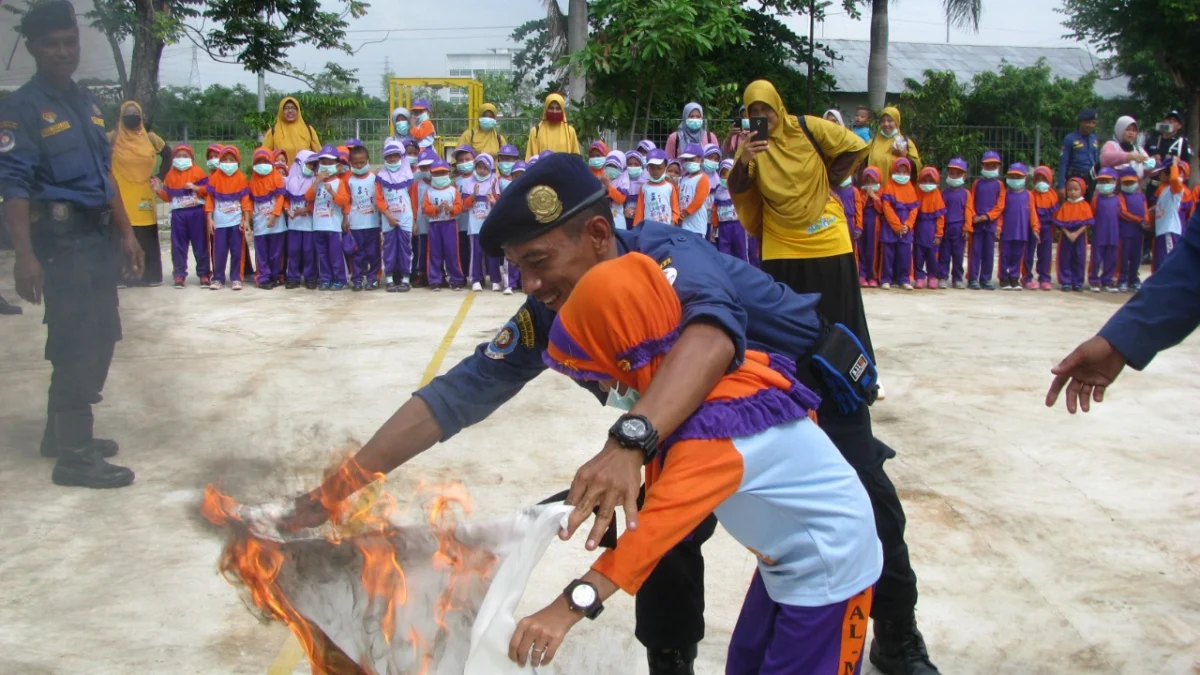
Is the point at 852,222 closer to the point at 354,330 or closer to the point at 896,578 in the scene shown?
the point at 354,330

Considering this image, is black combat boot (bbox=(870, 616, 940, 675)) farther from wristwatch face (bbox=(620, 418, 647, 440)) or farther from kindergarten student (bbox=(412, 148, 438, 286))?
kindergarten student (bbox=(412, 148, 438, 286))

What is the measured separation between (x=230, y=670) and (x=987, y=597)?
2.53 metres

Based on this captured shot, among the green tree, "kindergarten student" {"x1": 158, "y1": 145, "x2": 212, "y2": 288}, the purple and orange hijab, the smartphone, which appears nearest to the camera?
the purple and orange hijab

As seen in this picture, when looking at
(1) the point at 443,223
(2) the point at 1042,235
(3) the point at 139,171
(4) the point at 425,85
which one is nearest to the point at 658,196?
→ (1) the point at 443,223

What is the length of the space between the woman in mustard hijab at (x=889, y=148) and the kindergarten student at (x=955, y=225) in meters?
0.48

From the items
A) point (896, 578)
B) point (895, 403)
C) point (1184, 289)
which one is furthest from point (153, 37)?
point (895, 403)

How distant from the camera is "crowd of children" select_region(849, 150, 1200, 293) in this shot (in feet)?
39.3

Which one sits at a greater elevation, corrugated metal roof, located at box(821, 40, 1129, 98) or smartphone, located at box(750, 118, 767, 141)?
corrugated metal roof, located at box(821, 40, 1129, 98)

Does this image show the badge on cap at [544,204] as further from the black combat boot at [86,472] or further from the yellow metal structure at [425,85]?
the yellow metal structure at [425,85]

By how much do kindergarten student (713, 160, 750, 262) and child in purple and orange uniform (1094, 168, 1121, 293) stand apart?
4096mm

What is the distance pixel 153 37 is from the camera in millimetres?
3408

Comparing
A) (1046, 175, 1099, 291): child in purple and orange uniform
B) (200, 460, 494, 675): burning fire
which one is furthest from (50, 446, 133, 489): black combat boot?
(1046, 175, 1099, 291): child in purple and orange uniform

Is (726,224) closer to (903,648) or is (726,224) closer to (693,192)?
(693,192)

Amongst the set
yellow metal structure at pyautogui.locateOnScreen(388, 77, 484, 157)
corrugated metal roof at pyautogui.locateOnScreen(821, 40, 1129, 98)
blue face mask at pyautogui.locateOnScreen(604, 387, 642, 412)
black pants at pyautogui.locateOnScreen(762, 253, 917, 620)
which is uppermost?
corrugated metal roof at pyautogui.locateOnScreen(821, 40, 1129, 98)
